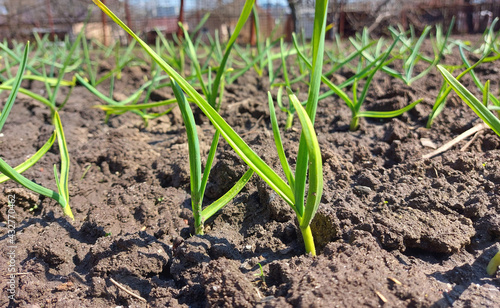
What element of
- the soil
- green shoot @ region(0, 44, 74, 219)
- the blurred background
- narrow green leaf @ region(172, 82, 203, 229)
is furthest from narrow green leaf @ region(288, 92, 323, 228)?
the blurred background

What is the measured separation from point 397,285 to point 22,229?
111 centimetres

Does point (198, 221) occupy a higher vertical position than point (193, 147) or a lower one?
lower

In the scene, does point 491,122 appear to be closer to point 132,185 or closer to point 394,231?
point 394,231

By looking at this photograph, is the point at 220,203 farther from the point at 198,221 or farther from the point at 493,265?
the point at 493,265

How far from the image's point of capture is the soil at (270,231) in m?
0.84

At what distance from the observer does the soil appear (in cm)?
84

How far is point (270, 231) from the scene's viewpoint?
3.59ft

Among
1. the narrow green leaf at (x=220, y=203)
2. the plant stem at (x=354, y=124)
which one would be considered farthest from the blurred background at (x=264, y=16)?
the narrow green leaf at (x=220, y=203)

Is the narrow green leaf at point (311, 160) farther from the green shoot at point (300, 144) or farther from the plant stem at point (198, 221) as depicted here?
the plant stem at point (198, 221)

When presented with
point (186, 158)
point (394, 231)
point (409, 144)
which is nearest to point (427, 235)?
point (394, 231)

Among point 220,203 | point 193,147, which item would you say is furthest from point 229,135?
point 220,203

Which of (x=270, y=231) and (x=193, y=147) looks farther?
(x=270, y=231)

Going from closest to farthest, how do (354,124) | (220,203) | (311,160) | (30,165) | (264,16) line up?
(311,160) → (220,203) → (30,165) → (354,124) → (264,16)

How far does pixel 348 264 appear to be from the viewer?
853 mm
